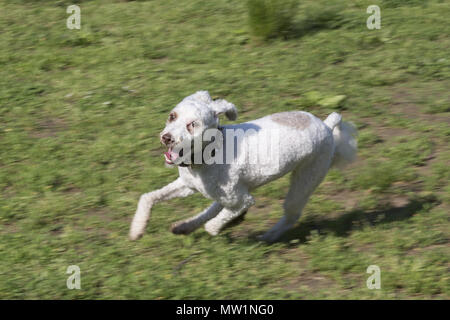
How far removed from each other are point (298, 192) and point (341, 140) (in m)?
0.49

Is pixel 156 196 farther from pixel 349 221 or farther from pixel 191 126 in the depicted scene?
pixel 349 221

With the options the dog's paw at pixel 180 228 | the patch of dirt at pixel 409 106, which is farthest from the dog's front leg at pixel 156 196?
the patch of dirt at pixel 409 106

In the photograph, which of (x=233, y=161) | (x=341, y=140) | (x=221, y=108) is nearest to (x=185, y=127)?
(x=221, y=108)

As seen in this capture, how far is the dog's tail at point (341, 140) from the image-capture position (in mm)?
5141

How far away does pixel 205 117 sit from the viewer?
14.1ft

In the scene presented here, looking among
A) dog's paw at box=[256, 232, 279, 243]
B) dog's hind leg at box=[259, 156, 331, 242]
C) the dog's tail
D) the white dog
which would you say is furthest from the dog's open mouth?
the dog's tail

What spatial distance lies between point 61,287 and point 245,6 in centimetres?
550

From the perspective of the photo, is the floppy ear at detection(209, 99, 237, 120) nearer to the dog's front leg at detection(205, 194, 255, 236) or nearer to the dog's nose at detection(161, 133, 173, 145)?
the dog's nose at detection(161, 133, 173, 145)

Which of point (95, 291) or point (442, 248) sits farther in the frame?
point (442, 248)
